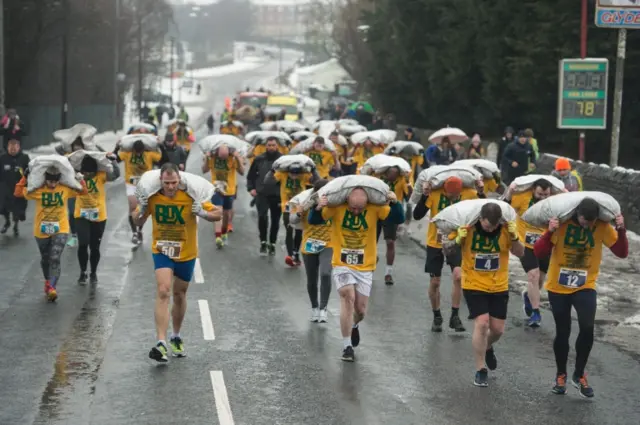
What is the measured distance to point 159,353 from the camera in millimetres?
11430

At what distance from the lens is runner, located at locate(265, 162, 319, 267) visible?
18.2 m

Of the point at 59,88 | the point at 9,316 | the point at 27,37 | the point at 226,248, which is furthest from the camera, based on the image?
the point at 59,88

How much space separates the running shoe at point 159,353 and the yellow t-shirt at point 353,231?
181cm

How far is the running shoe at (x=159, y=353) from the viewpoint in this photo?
11414mm

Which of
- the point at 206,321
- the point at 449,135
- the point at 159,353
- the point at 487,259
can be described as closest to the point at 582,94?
the point at 449,135

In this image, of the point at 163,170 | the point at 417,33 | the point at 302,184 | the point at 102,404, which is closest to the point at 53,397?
the point at 102,404

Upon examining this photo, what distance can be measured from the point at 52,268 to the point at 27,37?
132 ft

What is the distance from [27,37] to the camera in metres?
53.7

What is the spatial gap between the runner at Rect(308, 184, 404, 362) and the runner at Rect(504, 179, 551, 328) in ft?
7.48

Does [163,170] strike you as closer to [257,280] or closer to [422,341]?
[422,341]

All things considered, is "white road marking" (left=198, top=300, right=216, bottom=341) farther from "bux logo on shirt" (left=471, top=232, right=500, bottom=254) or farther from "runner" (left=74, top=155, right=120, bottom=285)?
"bux logo on shirt" (left=471, top=232, right=500, bottom=254)

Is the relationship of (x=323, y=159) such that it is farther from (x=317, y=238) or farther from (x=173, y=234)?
(x=173, y=234)

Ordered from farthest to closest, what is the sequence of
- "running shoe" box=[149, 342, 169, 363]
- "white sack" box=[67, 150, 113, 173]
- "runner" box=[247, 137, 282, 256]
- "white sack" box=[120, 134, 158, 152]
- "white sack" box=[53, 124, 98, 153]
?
"white sack" box=[120, 134, 158, 152], "runner" box=[247, 137, 282, 256], "white sack" box=[53, 124, 98, 153], "white sack" box=[67, 150, 113, 173], "running shoe" box=[149, 342, 169, 363]

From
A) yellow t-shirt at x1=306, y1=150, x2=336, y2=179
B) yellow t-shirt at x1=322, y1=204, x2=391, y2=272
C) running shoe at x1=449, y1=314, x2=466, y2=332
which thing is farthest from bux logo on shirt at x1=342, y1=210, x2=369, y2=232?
yellow t-shirt at x1=306, y1=150, x2=336, y2=179
